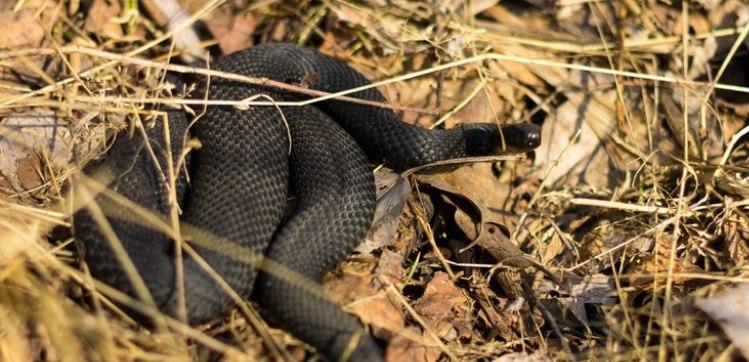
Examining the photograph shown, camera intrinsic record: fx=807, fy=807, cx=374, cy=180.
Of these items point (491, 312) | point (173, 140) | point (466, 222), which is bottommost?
point (491, 312)

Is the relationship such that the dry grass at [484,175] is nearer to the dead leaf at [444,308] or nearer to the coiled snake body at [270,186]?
the dead leaf at [444,308]

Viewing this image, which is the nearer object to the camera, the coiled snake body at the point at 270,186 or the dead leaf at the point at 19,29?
the coiled snake body at the point at 270,186

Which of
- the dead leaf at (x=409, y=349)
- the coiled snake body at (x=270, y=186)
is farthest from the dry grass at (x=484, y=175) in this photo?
the coiled snake body at (x=270, y=186)

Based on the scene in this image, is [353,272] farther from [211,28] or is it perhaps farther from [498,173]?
[211,28]

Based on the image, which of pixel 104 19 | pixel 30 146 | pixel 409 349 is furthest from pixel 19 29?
pixel 409 349

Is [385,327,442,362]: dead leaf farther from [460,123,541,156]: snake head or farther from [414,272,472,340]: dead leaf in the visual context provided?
[460,123,541,156]: snake head

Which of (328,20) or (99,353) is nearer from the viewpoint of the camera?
(99,353)

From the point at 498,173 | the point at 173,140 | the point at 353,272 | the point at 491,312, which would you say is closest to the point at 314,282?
the point at 353,272
